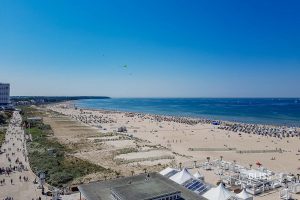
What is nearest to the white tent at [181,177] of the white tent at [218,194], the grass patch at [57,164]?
the white tent at [218,194]

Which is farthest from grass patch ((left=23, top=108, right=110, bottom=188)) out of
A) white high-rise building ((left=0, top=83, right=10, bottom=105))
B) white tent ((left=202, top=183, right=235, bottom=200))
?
white high-rise building ((left=0, top=83, right=10, bottom=105))

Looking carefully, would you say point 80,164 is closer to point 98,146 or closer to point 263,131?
point 98,146

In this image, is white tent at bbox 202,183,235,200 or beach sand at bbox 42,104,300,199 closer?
white tent at bbox 202,183,235,200

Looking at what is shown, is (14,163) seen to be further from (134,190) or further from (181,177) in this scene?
(134,190)

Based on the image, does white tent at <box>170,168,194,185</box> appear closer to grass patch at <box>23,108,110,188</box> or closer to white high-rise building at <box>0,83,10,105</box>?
grass patch at <box>23,108,110,188</box>

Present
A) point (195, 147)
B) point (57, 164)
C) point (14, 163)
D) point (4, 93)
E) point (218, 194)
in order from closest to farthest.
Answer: point (218, 194) → point (57, 164) → point (14, 163) → point (195, 147) → point (4, 93)

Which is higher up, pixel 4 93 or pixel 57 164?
pixel 4 93

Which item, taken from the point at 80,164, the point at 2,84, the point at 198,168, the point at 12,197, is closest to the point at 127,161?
the point at 80,164

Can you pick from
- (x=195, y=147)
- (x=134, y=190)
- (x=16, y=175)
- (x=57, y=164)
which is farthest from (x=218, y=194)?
(x=195, y=147)

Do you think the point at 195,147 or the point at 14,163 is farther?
the point at 195,147

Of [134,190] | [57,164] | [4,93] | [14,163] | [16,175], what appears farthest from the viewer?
[4,93]
